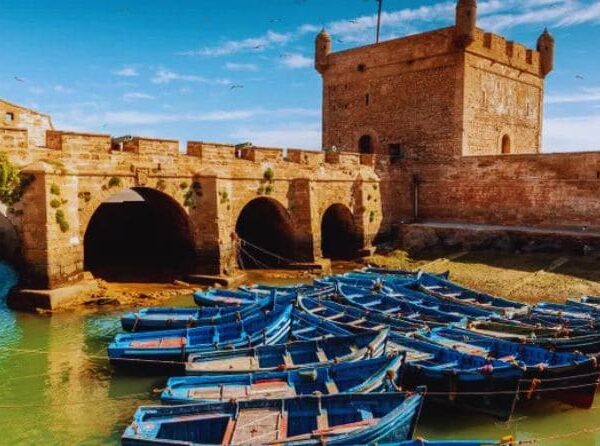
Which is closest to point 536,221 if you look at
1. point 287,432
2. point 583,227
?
point 583,227

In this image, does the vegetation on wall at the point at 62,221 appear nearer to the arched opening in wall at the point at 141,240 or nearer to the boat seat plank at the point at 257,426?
the arched opening in wall at the point at 141,240

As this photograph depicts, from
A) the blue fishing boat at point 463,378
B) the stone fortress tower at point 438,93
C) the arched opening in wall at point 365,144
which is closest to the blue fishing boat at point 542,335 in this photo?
the blue fishing boat at point 463,378

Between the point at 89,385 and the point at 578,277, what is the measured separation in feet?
52.0

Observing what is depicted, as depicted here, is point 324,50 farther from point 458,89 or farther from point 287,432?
point 287,432

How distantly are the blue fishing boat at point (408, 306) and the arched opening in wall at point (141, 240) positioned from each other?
23.9 ft

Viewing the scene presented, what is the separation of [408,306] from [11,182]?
11574 mm

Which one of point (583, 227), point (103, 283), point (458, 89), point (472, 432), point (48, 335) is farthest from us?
point (458, 89)

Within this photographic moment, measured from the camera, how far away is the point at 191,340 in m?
11.8

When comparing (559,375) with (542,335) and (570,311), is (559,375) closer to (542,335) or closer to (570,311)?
(542,335)

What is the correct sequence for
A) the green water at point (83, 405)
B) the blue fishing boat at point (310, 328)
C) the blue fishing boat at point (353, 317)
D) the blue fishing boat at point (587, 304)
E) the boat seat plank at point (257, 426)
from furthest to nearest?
the blue fishing boat at point (587, 304), the blue fishing boat at point (353, 317), the blue fishing boat at point (310, 328), the green water at point (83, 405), the boat seat plank at point (257, 426)

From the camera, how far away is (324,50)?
30.4 metres

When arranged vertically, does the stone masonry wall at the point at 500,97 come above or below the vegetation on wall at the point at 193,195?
above

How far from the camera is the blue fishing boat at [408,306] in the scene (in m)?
12.8

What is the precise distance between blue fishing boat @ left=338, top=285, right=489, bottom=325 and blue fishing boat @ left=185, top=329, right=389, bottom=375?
2.42 meters
